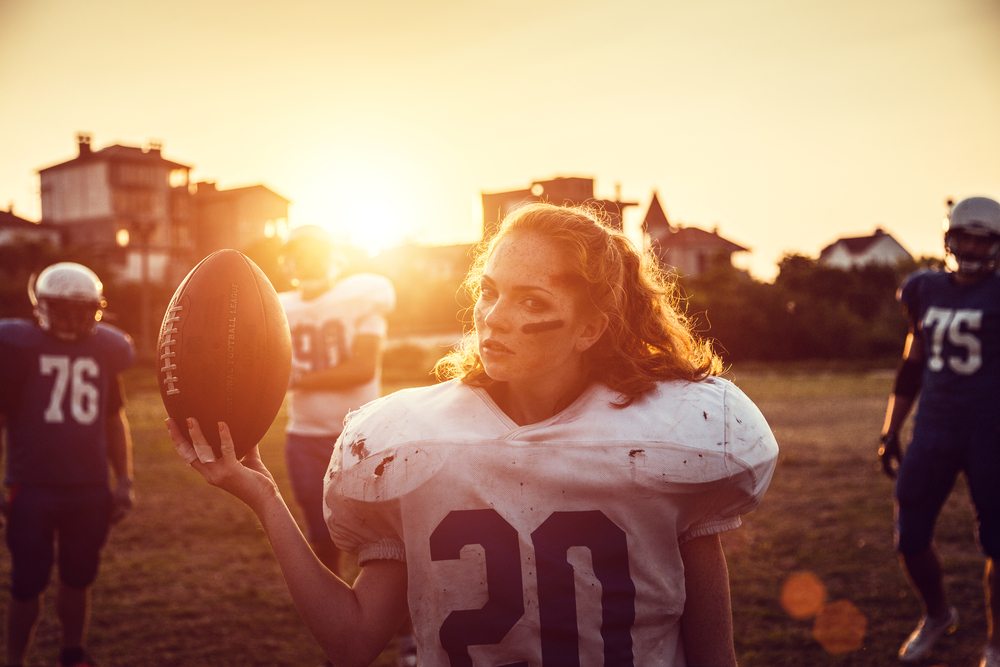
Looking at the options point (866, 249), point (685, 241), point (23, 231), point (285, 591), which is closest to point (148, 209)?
point (23, 231)

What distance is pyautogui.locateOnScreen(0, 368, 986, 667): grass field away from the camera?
408 cm

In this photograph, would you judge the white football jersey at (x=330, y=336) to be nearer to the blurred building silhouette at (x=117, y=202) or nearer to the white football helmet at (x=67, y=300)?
the white football helmet at (x=67, y=300)

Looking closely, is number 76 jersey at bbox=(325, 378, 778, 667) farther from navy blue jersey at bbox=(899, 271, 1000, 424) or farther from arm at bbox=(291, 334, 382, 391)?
navy blue jersey at bbox=(899, 271, 1000, 424)

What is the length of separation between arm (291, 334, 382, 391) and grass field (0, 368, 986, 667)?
4.74ft

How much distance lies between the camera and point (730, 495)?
65.1 inches

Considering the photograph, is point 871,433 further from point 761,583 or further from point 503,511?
point 503,511

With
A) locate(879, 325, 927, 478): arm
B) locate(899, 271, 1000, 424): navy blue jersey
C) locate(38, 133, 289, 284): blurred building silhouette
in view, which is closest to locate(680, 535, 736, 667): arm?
locate(899, 271, 1000, 424): navy blue jersey

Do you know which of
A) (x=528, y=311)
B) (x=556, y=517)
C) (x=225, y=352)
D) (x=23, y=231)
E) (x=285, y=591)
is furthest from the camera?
(x=23, y=231)

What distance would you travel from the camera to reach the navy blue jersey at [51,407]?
388cm

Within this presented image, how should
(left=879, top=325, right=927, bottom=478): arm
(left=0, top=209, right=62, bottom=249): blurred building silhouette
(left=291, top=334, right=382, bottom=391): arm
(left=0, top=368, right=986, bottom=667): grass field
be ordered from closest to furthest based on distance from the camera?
(left=0, top=368, right=986, bottom=667): grass field, (left=291, top=334, right=382, bottom=391): arm, (left=879, top=325, right=927, bottom=478): arm, (left=0, top=209, right=62, bottom=249): blurred building silhouette

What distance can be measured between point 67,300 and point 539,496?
3.42 metres

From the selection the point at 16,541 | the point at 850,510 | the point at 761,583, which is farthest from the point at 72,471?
the point at 850,510

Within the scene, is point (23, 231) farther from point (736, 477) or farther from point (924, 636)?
point (736, 477)

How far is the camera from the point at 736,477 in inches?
64.3
